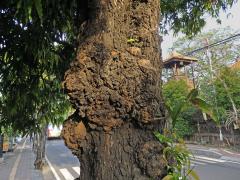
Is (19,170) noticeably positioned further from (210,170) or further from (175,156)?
(175,156)

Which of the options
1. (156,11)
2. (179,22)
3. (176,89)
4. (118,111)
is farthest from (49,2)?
(176,89)

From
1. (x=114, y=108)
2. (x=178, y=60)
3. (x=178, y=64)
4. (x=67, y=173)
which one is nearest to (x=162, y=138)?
(x=114, y=108)

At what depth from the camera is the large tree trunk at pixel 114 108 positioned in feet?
6.53

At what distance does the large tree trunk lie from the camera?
6.53ft

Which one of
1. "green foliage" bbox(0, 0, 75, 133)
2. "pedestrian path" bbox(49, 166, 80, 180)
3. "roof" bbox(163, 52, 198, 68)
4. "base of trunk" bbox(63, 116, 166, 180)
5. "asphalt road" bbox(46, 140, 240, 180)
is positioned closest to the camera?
"base of trunk" bbox(63, 116, 166, 180)

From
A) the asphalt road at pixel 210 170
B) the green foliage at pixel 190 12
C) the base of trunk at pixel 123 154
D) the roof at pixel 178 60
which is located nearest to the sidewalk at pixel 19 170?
the asphalt road at pixel 210 170

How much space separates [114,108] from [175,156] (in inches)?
17.1

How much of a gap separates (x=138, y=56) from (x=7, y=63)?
222 centimetres

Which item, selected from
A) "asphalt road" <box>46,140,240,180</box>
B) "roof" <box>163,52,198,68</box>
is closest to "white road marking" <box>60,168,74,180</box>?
"asphalt road" <box>46,140,240,180</box>

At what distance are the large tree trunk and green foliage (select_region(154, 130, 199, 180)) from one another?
4 centimetres

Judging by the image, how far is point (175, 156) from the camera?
207 centimetres

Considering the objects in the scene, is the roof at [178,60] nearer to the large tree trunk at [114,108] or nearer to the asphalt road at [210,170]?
the asphalt road at [210,170]

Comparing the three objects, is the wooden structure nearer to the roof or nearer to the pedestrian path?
the roof

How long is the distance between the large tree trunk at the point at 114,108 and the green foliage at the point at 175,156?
4 centimetres
